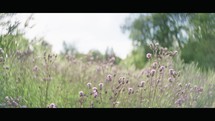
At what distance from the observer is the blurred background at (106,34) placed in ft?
10.0

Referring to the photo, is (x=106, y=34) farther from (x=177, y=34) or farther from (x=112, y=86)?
(x=177, y=34)

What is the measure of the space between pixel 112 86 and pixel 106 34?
448 millimetres

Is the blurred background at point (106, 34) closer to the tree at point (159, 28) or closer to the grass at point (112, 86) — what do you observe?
the tree at point (159, 28)

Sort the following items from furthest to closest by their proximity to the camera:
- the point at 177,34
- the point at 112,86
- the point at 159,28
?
the point at 159,28, the point at 177,34, the point at 112,86

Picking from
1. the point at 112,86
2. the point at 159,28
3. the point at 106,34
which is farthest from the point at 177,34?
the point at 112,86

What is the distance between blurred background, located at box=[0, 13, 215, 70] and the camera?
3053 millimetres

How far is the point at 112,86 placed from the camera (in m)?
3.07

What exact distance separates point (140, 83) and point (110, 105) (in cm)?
31

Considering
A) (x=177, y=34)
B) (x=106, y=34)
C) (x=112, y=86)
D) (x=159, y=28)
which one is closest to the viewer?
(x=112, y=86)

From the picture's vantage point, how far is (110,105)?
295 centimetres

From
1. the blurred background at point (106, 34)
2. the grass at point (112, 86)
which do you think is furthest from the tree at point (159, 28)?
the grass at point (112, 86)

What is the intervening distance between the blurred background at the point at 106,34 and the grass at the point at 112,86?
0.11 meters

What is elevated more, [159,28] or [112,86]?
[159,28]

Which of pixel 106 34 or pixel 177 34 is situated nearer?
pixel 106 34
